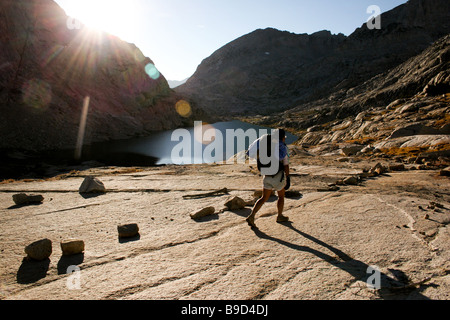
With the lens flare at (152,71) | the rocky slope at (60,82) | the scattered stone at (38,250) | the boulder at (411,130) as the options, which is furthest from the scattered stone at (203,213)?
the lens flare at (152,71)

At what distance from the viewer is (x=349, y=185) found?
32.0 ft

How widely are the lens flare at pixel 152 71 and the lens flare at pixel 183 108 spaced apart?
9885 mm

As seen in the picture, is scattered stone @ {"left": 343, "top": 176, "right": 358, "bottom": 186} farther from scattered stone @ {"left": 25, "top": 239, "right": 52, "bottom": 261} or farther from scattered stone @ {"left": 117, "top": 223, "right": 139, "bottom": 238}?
scattered stone @ {"left": 25, "top": 239, "right": 52, "bottom": 261}

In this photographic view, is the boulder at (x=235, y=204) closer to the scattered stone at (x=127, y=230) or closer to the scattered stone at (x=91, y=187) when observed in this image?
the scattered stone at (x=127, y=230)

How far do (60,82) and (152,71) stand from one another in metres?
32.4

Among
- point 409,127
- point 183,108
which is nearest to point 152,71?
point 183,108

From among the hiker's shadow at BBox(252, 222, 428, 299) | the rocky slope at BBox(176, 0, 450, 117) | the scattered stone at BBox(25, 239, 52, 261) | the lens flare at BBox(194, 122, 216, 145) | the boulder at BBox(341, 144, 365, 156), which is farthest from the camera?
the rocky slope at BBox(176, 0, 450, 117)

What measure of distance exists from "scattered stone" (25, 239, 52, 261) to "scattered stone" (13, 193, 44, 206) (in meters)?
5.27

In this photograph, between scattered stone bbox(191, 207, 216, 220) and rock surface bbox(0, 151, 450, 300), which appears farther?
scattered stone bbox(191, 207, 216, 220)

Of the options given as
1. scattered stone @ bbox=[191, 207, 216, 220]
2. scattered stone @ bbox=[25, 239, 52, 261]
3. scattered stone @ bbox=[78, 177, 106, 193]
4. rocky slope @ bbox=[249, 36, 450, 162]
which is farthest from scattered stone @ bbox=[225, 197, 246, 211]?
rocky slope @ bbox=[249, 36, 450, 162]

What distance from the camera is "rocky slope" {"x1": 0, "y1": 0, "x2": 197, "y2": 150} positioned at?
1661 inches

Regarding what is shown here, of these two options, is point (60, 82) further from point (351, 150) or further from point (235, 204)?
point (235, 204)

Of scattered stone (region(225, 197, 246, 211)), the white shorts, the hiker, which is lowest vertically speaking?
scattered stone (region(225, 197, 246, 211))

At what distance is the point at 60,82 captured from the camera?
164ft
